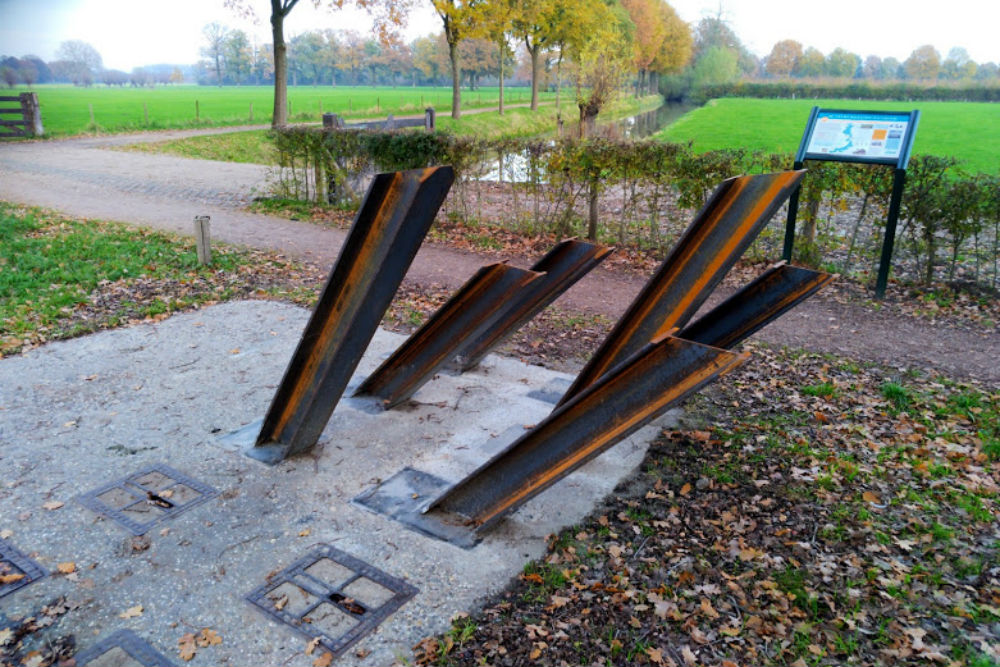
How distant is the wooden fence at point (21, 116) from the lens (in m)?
27.4

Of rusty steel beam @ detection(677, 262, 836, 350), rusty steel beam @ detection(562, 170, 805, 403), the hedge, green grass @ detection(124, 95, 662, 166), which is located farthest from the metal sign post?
the hedge

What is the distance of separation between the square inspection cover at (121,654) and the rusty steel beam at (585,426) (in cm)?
162

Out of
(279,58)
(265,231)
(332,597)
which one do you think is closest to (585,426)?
→ (332,597)

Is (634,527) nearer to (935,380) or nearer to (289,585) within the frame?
(289,585)

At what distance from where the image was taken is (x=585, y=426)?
3.86 meters

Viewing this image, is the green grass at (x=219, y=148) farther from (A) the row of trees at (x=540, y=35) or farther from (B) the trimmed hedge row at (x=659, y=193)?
(B) the trimmed hedge row at (x=659, y=193)

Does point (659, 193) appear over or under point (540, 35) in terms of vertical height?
under

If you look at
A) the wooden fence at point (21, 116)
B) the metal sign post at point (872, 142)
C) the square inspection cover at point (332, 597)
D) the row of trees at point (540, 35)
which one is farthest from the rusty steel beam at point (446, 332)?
the wooden fence at point (21, 116)

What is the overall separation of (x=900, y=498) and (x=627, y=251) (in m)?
6.94

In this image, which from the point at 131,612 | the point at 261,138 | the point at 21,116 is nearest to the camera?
the point at 131,612

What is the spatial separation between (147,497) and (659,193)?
27.0 feet

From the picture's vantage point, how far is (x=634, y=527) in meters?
4.29

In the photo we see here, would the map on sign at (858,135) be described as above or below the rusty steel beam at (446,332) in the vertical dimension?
above

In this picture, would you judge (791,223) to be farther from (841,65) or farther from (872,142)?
(841,65)
